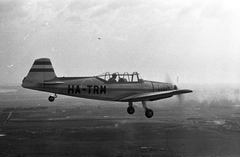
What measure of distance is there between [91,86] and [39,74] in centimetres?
407

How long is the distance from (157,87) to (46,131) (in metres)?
178

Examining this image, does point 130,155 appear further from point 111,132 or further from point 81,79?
point 81,79

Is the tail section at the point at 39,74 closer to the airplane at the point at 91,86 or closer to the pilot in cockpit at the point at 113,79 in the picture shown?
the airplane at the point at 91,86

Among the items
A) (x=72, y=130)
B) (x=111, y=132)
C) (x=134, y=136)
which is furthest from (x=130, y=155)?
(x=72, y=130)

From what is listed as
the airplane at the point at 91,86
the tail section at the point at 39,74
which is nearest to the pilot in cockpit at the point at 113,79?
the airplane at the point at 91,86

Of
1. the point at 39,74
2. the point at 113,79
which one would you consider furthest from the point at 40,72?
the point at 113,79

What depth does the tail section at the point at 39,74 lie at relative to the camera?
744 inches

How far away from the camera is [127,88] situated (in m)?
21.0

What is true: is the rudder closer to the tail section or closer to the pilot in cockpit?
the tail section

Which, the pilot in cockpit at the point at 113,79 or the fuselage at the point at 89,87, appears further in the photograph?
the pilot in cockpit at the point at 113,79

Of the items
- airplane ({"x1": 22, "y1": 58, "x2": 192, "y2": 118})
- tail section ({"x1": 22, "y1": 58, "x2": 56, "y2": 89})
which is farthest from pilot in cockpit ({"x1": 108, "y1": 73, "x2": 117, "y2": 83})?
tail section ({"x1": 22, "y1": 58, "x2": 56, "y2": 89})

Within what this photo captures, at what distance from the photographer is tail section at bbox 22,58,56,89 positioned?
744 inches

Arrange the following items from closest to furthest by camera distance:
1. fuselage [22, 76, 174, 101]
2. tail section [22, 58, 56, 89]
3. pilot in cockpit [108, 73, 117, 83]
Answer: tail section [22, 58, 56, 89], fuselage [22, 76, 174, 101], pilot in cockpit [108, 73, 117, 83]

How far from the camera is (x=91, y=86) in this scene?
20.2 m
